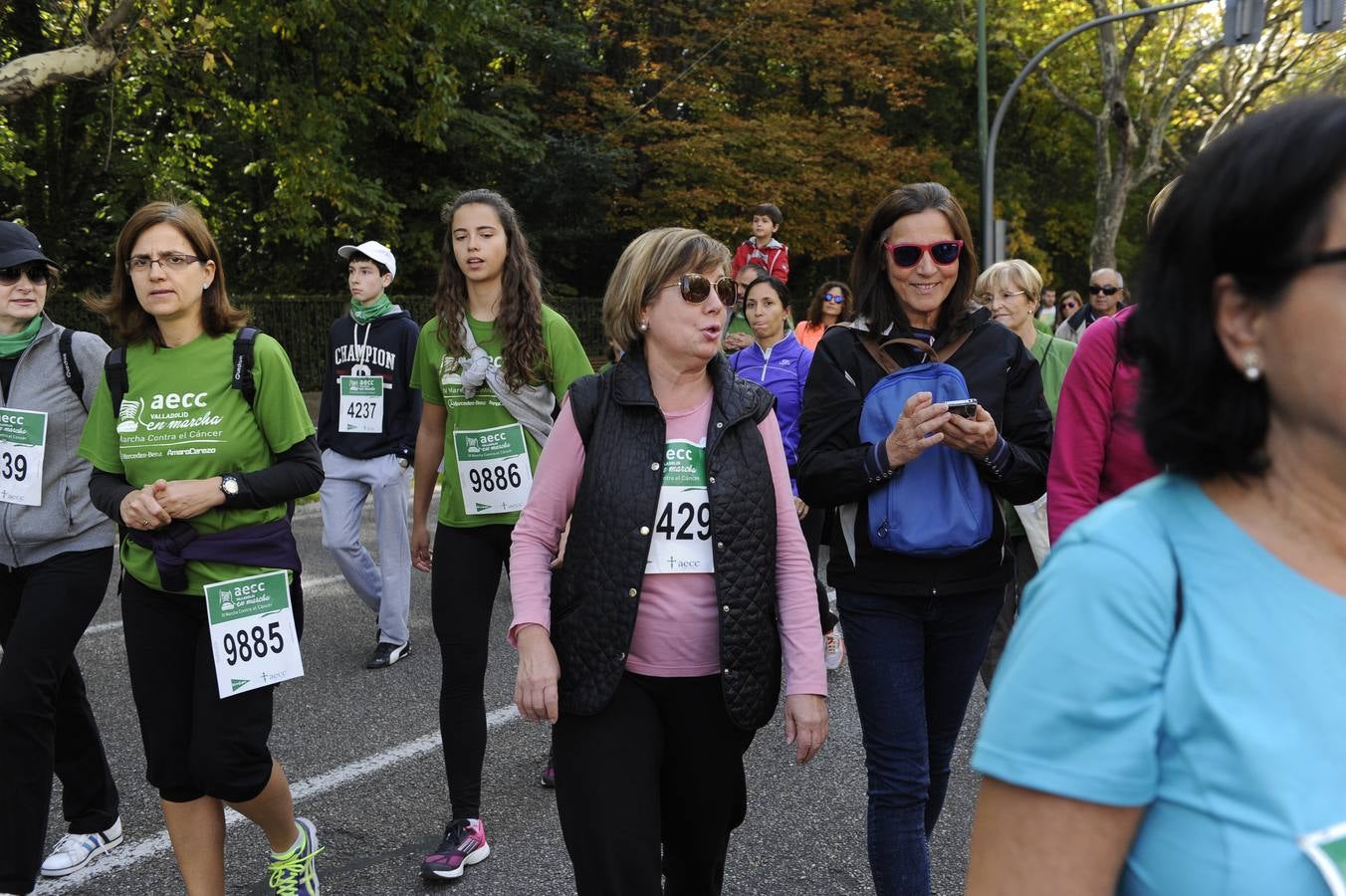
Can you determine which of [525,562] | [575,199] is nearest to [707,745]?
[525,562]

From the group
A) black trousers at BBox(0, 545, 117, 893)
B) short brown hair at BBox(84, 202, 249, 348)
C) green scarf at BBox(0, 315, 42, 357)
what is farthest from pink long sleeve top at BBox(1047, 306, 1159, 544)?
green scarf at BBox(0, 315, 42, 357)

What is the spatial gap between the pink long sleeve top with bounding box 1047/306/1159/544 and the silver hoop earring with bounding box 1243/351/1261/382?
184cm

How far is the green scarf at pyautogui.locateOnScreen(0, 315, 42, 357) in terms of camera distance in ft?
12.5

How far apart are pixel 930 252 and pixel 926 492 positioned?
0.63 m

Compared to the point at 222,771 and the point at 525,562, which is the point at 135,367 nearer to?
the point at 222,771

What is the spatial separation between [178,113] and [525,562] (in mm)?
16995

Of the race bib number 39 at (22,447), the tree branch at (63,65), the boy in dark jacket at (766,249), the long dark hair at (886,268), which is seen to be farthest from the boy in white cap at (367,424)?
the tree branch at (63,65)

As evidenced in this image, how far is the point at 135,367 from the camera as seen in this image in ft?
11.2

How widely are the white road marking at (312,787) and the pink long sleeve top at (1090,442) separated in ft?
8.91

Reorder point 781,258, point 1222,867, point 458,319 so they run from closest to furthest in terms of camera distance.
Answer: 1. point 1222,867
2. point 458,319
3. point 781,258

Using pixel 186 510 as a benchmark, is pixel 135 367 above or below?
above

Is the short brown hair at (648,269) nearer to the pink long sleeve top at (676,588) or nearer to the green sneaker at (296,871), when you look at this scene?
the pink long sleeve top at (676,588)

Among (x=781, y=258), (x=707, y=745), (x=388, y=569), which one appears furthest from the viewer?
(x=781, y=258)

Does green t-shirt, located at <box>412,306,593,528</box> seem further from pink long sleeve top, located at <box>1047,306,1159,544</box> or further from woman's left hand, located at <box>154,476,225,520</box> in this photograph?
pink long sleeve top, located at <box>1047,306,1159,544</box>
